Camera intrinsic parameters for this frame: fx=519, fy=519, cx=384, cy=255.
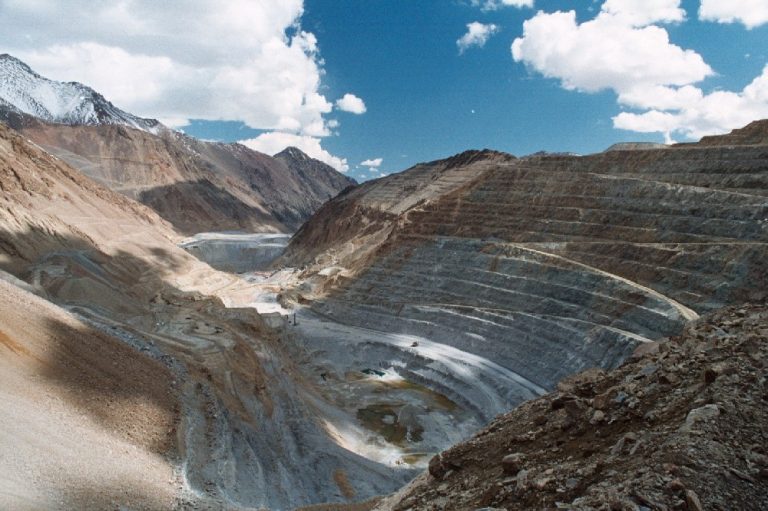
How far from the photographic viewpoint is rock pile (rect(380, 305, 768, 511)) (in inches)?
242

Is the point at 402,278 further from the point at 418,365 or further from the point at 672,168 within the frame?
the point at 672,168

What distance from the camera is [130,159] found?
12900cm

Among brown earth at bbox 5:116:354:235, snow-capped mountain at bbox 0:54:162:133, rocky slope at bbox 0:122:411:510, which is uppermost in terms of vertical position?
snow-capped mountain at bbox 0:54:162:133

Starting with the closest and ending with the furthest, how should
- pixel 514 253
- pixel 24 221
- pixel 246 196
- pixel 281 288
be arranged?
pixel 24 221 → pixel 514 253 → pixel 281 288 → pixel 246 196

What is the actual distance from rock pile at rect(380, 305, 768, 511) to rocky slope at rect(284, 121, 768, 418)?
22.9 meters

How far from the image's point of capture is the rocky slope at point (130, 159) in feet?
406

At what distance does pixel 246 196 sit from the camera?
167125 mm

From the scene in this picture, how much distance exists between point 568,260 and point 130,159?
120m

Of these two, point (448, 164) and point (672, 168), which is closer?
point (672, 168)

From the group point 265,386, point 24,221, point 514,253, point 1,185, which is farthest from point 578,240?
point 1,185

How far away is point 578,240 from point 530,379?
585 inches

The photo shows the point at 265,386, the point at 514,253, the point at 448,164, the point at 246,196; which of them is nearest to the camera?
the point at 265,386

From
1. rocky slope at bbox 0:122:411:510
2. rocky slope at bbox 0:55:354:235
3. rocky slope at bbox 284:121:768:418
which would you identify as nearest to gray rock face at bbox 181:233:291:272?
rocky slope at bbox 0:55:354:235

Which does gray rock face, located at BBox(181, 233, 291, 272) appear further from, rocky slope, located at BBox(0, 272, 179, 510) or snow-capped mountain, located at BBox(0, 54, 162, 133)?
rocky slope, located at BBox(0, 272, 179, 510)
